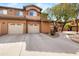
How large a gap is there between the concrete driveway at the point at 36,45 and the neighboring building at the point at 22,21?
9.6 inches

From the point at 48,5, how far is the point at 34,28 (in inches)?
40.8

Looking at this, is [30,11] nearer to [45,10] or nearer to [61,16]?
[45,10]

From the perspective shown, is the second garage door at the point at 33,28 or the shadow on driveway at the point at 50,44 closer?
the shadow on driveway at the point at 50,44

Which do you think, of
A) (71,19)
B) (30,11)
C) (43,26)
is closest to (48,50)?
(43,26)

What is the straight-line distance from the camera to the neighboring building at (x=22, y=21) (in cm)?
524

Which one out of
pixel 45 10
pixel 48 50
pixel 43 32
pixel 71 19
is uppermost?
pixel 45 10

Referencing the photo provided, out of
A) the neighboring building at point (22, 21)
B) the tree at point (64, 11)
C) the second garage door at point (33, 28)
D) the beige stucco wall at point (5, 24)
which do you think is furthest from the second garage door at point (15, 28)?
the tree at point (64, 11)

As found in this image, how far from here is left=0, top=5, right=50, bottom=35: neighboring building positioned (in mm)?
5238

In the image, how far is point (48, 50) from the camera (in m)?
4.70

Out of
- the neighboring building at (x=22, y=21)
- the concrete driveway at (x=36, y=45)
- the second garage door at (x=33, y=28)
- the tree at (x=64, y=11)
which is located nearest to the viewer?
the concrete driveway at (x=36, y=45)

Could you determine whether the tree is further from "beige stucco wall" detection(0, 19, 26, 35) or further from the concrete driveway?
"beige stucco wall" detection(0, 19, 26, 35)

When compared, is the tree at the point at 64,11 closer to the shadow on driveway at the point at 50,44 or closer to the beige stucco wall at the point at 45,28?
the beige stucco wall at the point at 45,28

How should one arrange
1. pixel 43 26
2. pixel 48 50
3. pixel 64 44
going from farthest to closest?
pixel 43 26
pixel 64 44
pixel 48 50

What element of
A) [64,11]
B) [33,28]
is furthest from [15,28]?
[64,11]
